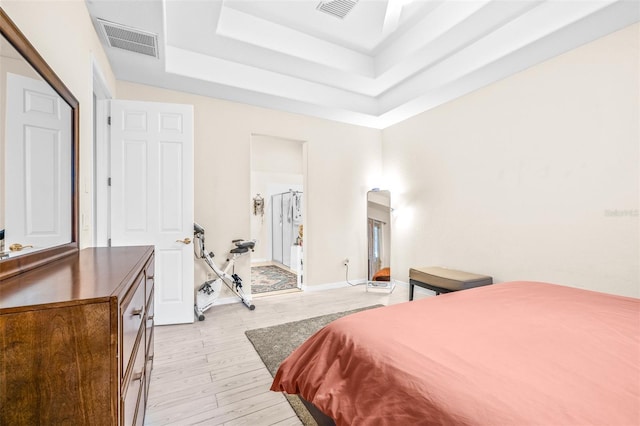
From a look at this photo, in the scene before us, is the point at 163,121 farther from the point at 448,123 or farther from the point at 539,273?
the point at 539,273

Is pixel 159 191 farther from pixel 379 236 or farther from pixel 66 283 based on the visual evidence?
pixel 379 236

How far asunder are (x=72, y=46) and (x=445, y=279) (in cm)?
362

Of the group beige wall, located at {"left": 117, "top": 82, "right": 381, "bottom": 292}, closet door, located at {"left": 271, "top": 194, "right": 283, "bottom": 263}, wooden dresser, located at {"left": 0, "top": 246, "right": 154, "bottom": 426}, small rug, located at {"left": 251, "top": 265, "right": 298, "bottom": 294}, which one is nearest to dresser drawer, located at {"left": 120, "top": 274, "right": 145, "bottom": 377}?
wooden dresser, located at {"left": 0, "top": 246, "right": 154, "bottom": 426}

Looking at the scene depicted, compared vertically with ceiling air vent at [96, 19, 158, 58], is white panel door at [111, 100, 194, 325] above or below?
below

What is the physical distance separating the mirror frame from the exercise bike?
1596 mm

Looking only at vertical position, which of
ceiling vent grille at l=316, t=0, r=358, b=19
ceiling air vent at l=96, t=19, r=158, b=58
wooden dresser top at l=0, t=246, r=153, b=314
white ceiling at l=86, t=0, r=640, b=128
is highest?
ceiling vent grille at l=316, t=0, r=358, b=19

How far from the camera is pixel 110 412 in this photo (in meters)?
0.76

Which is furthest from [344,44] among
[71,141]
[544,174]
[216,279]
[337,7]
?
[216,279]

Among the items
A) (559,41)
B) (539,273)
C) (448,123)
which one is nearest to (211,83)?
(448,123)

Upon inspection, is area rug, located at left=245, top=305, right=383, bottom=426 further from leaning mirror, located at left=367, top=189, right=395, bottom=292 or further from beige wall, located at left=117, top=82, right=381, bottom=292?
leaning mirror, located at left=367, top=189, right=395, bottom=292

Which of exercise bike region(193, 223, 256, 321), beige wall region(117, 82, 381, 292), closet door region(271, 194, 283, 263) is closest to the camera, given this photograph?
exercise bike region(193, 223, 256, 321)

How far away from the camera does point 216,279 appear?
3.41 m

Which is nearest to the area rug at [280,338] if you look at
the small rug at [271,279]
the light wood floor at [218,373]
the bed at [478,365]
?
the light wood floor at [218,373]

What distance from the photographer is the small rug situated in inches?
177
